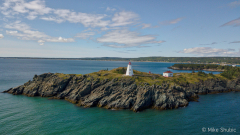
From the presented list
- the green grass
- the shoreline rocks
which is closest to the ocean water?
the shoreline rocks

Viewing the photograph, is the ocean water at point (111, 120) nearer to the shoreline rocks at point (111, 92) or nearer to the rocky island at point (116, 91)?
the shoreline rocks at point (111, 92)

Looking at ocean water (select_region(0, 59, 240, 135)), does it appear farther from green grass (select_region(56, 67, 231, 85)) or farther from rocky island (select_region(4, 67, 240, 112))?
green grass (select_region(56, 67, 231, 85))

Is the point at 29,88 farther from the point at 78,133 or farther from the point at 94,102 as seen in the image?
the point at 78,133

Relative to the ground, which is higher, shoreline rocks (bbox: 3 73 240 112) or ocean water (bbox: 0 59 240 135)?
shoreline rocks (bbox: 3 73 240 112)

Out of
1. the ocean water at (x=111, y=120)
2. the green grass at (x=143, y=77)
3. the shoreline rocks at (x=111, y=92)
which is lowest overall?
the ocean water at (x=111, y=120)

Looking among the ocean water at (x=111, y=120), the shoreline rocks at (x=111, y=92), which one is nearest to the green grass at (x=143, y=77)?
the shoreline rocks at (x=111, y=92)

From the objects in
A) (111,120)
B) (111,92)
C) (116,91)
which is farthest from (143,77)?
(111,120)

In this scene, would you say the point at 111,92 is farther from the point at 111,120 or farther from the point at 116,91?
the point at 111,120

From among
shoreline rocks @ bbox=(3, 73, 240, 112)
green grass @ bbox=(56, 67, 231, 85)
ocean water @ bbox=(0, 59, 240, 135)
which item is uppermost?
green grass @ bbox=(56, 67, 231, 85)

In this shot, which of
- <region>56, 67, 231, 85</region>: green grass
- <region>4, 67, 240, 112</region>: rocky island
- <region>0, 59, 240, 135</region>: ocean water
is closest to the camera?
<region>0, 59, 240, 135</region>: ocean water
